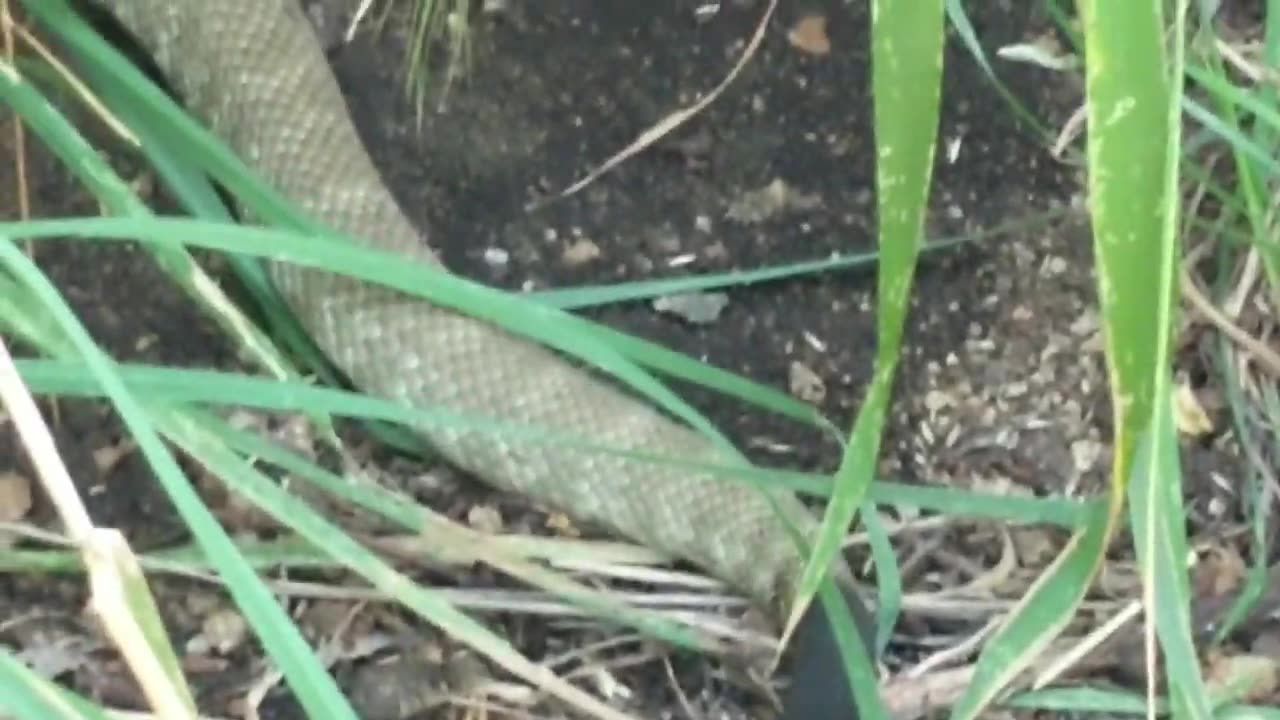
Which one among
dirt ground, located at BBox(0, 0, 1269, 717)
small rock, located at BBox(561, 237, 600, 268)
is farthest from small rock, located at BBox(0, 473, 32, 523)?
small rock, located at BBox(561, 237, 600, 268)

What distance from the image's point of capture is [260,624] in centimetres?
66

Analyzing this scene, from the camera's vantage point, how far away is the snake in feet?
3.65

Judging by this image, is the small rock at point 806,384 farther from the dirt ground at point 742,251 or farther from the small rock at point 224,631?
the small rock at point 224,631

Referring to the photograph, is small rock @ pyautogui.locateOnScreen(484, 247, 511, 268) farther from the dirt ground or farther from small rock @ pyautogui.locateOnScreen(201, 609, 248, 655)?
small rock @ pyautogui.locateOnScreen(201, 609, 248, 655)

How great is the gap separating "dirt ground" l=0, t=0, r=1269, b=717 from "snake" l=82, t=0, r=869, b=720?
55 millimetres

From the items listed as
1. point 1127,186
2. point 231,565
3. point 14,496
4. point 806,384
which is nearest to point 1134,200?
point 1127,186

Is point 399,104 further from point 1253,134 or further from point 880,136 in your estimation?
point 880,136

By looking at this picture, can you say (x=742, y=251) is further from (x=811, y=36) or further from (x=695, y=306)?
(x=811, y=36)

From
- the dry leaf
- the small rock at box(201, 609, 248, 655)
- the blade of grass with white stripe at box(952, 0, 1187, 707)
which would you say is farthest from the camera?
the dry leaf

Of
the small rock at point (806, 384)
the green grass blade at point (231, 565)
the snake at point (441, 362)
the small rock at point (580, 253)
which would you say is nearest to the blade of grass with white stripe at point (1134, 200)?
the green grass blade at point (231, 565)

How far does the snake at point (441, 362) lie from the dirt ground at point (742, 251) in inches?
2.2

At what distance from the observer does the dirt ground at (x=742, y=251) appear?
114cm

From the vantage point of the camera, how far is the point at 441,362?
3.92 feet

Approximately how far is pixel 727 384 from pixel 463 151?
44cm
